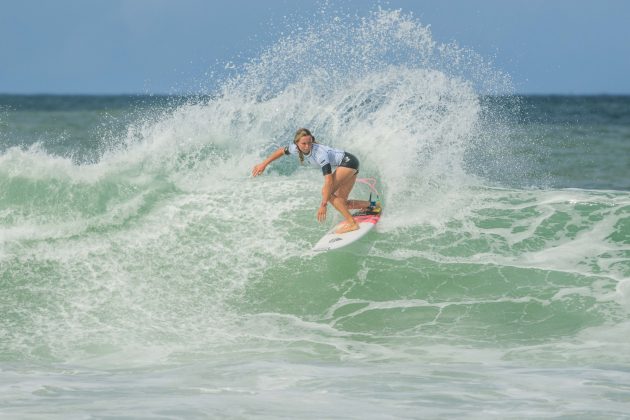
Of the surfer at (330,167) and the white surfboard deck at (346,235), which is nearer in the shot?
the surfer at (330,167)

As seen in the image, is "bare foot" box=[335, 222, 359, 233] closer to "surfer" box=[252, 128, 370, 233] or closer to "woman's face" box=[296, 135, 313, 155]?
"surfer" box=[252, 128, 370, 233]

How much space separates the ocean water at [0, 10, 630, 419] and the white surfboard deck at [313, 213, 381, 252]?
335 mm

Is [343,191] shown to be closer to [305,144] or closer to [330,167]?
[330,167]

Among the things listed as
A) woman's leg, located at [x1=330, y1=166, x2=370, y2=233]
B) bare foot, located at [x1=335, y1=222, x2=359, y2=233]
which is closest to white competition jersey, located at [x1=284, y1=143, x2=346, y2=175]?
woman's leg, located at [x1=330, y1=166, x2=370, y2=233]

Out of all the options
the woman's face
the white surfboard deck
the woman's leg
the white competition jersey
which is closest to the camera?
the woman's face

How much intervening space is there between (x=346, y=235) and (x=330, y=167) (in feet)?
3.28

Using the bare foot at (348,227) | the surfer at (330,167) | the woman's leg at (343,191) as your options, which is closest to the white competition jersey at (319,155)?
the surfer at (330,167)

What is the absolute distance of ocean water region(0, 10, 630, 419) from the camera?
22.5 ft

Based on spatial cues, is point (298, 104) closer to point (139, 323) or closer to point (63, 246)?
point (63, 246)

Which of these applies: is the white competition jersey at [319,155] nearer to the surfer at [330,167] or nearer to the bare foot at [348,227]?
the surfer at [330,167]

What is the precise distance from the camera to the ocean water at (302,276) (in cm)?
684

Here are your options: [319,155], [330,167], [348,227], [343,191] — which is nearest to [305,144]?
[319,155]

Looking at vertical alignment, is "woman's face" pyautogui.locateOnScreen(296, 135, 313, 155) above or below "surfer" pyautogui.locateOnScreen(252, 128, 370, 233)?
above

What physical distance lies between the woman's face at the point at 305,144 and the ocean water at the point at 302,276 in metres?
1.61
